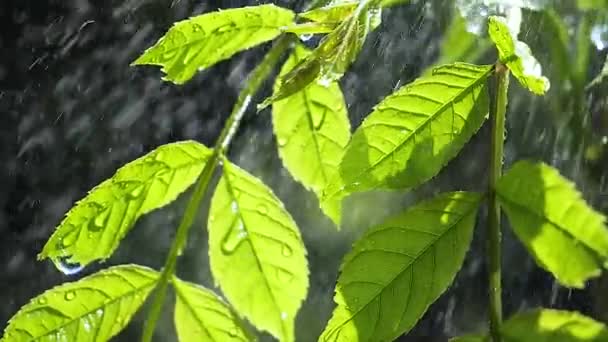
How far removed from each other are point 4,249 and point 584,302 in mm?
417

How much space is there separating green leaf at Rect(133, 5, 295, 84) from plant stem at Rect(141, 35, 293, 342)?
0.01 m

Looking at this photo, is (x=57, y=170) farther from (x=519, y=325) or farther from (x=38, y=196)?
(x=519, y=325)

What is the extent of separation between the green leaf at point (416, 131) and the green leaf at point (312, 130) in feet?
0.33

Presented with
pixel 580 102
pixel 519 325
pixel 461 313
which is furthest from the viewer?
pixel 461 313

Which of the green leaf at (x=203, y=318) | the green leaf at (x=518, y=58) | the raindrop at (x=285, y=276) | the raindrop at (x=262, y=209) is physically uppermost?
the green leaf at (x=518, y=58)

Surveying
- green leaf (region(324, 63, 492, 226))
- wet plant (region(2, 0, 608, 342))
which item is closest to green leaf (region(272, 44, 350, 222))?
wet plant (region(2, 0, 608, 342))

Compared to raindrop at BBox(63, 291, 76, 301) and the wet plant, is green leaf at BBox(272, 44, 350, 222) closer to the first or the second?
the wet plant

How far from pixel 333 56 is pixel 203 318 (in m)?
0.12

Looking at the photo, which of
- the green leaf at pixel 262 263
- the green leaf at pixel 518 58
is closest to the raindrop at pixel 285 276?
the green leaf at pixel 262 263

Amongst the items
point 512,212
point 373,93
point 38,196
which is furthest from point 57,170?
point 512,212

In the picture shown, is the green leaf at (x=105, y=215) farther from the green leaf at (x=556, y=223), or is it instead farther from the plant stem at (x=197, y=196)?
the green leaf at (x=556, y=223)

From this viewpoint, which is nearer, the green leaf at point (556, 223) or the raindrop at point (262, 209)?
the green leaf at point (556, 223)

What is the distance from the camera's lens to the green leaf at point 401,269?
9.4 inches

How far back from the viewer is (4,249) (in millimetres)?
631
